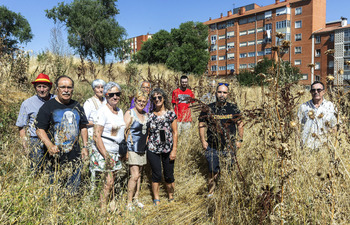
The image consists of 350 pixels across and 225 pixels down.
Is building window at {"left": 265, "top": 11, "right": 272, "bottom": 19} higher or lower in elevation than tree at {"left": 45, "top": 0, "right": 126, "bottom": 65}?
higher

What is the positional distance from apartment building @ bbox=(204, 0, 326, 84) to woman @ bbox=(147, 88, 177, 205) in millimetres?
41792

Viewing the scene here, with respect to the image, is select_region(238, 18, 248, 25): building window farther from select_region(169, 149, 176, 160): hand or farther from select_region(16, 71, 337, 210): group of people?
select_region(169, 149, 176, 160): hand

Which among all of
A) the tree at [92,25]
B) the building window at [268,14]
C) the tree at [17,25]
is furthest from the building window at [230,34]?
the tree at [17,25]

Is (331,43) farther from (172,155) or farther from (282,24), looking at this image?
(172,155)

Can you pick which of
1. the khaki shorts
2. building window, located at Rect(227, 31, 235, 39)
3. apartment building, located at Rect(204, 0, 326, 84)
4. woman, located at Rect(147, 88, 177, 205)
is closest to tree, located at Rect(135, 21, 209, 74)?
apartment building, located at Rect(204, 0, 326, 84)

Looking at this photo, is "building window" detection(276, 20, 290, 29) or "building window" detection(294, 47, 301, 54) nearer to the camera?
"building window" detection(294, 47, 301, 54)

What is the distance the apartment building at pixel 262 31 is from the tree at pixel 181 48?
6.13 metres

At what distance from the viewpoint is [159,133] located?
12.4 ft

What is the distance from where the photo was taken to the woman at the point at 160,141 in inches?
149

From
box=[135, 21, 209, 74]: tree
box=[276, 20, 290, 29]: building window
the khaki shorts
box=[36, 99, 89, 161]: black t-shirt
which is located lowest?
the khaki shorts

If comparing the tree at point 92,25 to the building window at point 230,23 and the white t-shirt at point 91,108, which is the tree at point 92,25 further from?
the building window at point 230,23

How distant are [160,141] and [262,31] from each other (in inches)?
2315

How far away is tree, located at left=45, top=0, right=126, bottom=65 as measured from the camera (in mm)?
32219

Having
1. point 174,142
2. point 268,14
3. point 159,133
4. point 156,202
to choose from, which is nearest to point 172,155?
point 174,142
